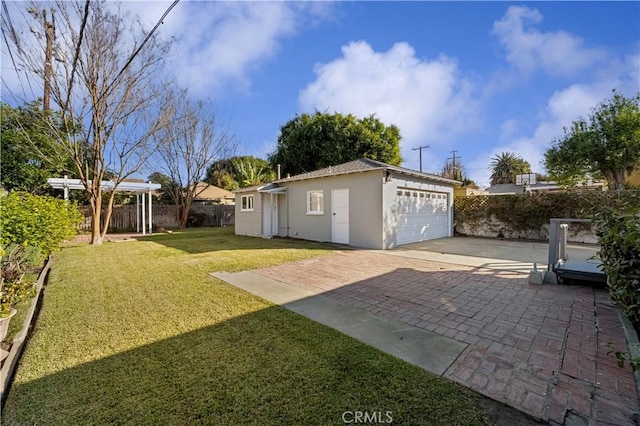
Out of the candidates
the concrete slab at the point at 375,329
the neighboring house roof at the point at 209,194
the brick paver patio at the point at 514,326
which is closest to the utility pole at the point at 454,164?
the neighboring house roof at the point at 209,194

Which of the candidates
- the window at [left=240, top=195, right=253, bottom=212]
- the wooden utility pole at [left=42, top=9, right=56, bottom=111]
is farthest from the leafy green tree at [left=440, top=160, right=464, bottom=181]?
the wooden utility pole at [left=42, top=9, right=56, bottom=111]

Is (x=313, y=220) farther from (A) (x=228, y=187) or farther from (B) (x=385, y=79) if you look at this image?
(A) (x=228, y=187)

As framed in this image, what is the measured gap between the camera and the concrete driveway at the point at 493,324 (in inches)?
92.0

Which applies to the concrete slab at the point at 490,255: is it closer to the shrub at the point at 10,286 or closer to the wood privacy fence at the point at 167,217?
the shrub at the point at 10,286

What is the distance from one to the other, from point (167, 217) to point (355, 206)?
17310 millimetres

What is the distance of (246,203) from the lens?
16.0m

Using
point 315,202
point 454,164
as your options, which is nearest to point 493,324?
point 315,202

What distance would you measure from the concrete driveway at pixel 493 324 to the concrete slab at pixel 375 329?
1 centimetres

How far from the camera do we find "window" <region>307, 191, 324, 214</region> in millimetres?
12569

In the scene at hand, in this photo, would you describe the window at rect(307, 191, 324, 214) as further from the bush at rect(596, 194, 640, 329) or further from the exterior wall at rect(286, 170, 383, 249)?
the bush at rect(596, 194, 640, 329)

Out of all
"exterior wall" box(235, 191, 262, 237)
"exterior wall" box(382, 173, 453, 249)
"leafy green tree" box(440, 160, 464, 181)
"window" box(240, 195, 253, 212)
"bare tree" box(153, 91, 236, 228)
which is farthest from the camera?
"leafy green tree" box(440, 160, 464, 181)

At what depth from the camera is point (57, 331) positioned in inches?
141

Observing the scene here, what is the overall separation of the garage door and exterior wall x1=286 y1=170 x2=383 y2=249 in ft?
4.05

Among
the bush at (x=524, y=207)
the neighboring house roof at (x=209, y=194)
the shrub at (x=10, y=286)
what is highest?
the neighboring house roof at (x=209, y=194)
